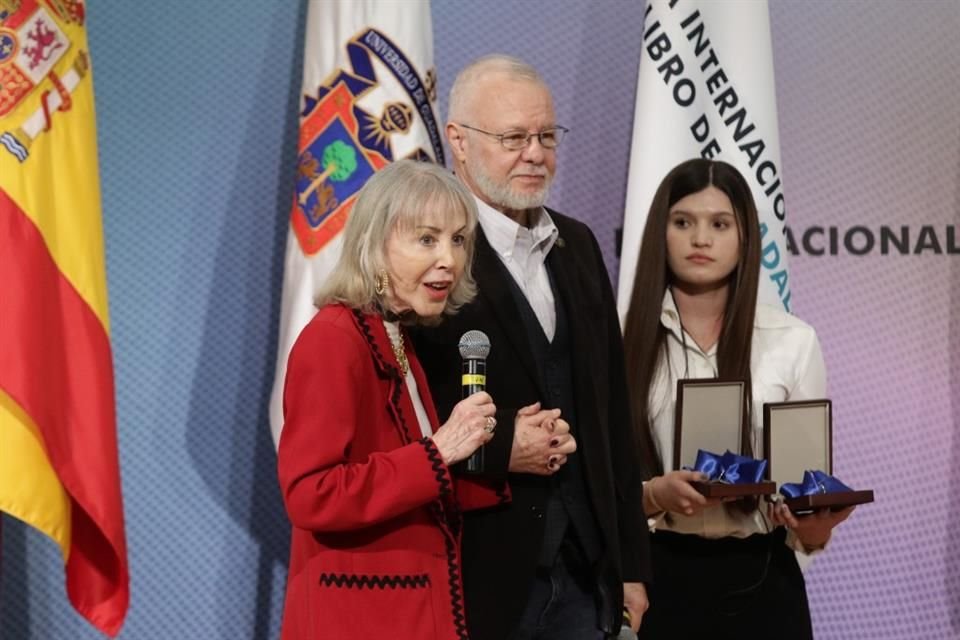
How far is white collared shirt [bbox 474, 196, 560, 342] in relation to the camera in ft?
7.77

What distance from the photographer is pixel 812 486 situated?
8.82 ft

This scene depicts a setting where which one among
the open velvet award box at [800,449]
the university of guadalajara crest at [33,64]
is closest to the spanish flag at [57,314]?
the university of guadalajara crest at [33,64]

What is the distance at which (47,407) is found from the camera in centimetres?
289

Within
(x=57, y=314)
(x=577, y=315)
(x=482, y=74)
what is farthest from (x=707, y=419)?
(x=57, y=314)

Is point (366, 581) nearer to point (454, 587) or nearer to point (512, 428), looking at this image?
point (454, 587)

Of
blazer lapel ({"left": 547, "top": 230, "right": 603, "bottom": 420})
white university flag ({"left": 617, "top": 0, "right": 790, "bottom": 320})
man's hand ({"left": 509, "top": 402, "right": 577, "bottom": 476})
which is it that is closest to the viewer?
man's hand ({"left": 509, "top": 402, "right": 577, "bottom": 476})

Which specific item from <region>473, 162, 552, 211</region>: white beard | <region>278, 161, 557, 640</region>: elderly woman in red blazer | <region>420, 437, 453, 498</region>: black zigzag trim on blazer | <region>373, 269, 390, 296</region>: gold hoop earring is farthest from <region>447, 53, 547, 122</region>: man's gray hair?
<region>420, 437, 453, 498</region>: black zigzag trim on blazer

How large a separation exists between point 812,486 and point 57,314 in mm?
1736

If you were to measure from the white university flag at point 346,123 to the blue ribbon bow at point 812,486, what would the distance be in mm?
1279

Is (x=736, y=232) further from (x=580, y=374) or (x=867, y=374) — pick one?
(x=867, y=374)

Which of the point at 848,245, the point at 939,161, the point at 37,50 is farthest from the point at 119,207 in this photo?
the point at 939,161

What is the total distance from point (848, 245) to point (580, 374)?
1.94 meters

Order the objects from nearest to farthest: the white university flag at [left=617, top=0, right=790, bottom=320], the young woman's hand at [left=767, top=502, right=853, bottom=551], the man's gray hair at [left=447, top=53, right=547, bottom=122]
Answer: the man's gray hair at [left=447, top=53, right=547, bottom=122]
the young woman's hand at [left=767, top=502, right=853, bottom=551]
the white university flag at [left=617, top=0, right=790, bottom=320]

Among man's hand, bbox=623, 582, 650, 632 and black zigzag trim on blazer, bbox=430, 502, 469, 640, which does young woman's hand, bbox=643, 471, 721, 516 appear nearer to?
man's hand, bbox=623, 582, 650, 632
